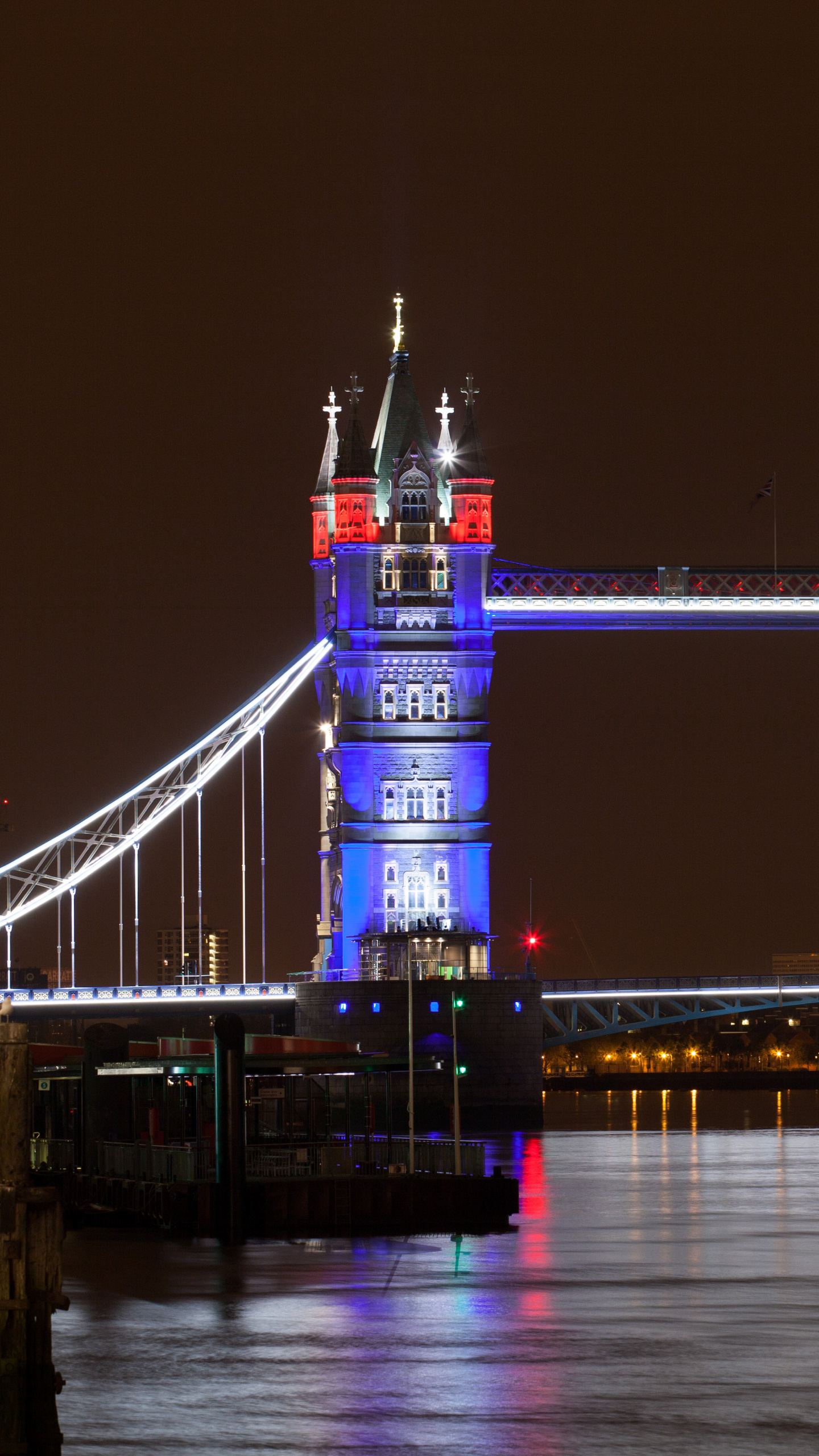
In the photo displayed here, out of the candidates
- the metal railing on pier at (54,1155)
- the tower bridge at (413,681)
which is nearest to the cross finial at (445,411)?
the tower bridge at (413,681)

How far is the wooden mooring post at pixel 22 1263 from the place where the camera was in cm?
1708

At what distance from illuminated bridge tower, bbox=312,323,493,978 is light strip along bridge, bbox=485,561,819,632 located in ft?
5.91

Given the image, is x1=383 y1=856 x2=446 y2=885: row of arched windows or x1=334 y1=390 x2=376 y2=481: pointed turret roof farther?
x1=334 y1=390 x2=376 y2=481: pointed turret roof

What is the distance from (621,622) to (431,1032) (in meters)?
16.7

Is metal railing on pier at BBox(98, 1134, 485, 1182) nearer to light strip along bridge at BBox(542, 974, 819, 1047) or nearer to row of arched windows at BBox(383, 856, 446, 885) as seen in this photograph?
row of arched windows at BBox(383, 856, 446, 885)

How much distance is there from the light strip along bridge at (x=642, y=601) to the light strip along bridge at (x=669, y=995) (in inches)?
556

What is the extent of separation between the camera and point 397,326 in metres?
90.3

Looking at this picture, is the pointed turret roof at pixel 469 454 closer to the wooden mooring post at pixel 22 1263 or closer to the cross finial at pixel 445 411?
the cross finial at pixel 445 411

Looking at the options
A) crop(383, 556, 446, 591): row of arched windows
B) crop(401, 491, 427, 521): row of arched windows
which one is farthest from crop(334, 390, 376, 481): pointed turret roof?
crop(383, 556, 446, 591): row of arched windows

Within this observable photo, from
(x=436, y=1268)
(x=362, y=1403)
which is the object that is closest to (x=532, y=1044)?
(x=436, y=1268)

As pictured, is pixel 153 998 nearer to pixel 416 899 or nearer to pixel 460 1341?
pixel 416 899

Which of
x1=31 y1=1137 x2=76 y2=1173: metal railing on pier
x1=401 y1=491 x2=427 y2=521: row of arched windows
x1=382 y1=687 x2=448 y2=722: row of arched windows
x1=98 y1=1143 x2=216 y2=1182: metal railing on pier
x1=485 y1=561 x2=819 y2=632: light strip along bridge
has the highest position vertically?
x1=401 y1=491 x2=427 y2=521: row of arched windows

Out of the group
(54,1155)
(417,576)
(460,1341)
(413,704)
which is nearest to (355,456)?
(417,576)

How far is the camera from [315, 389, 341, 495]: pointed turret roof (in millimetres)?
93562
